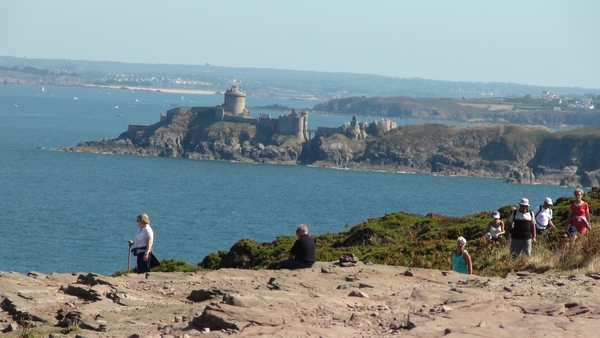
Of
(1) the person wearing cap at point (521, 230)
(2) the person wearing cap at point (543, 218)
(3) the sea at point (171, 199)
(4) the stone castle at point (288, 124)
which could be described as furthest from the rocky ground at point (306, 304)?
(4) the stone castle at point (288, 124)

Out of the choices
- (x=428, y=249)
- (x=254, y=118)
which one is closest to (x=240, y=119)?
(x=254, y=118)

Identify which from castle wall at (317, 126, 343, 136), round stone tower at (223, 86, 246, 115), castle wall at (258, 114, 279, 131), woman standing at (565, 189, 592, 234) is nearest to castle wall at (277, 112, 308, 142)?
castle wall at (258, 114, 279, 131)

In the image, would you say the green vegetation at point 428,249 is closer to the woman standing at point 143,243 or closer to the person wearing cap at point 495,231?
the person wearing cap at point 495,231

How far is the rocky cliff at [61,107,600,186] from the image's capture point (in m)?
135

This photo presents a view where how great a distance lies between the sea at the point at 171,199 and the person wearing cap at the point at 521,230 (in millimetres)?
12450

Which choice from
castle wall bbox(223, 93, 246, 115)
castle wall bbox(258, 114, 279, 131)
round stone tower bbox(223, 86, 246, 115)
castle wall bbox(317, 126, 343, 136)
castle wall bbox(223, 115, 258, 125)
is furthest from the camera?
castle wall bbox(223, 93, 246, 115)

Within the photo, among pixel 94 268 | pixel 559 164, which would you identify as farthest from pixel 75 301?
pixel 559 164

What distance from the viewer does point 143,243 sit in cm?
1298

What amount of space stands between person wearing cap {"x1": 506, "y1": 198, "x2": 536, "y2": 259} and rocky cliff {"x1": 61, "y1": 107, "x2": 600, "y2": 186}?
119 meters

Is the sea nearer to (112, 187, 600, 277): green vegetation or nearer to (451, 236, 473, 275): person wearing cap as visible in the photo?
(112, 187, 600, 277): green vegetation

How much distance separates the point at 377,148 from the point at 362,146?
2.38m

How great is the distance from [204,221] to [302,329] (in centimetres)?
5993

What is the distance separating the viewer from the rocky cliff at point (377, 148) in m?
135

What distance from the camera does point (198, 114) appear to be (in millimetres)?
Answer: 150750
